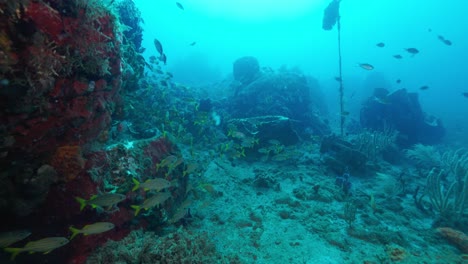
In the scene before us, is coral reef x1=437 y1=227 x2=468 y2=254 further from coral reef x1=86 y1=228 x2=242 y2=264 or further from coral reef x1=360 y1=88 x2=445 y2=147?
coral reef x1=360 y1=88 x2=445 y2=147

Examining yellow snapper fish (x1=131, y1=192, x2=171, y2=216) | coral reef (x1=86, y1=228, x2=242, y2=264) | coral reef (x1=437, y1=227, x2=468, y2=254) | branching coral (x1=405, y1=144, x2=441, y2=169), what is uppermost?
yellow snapper fish (x1=131, y1=192, x2=171, y2=216)

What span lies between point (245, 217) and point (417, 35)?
526 ft

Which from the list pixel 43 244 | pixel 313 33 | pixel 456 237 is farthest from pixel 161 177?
pixel 313 33

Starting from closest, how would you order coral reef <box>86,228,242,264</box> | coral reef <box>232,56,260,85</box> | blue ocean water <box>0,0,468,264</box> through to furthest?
1. blue ocean water <box>0,0,468,264</box>
2. coral reef <box>86,228,242,264</box>
3. coral reef <box>232,56,260,85</box>

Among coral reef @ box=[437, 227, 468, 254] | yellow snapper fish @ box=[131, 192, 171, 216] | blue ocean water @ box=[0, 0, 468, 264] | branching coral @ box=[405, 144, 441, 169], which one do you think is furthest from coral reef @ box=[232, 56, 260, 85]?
yellow snapper fish @ box=[131, 192, 171, 216]

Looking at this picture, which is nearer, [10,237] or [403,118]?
[10,237]

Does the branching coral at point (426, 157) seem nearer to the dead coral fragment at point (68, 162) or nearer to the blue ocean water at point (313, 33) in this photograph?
the dead coral fragment at point (68, 162)

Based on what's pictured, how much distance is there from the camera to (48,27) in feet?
10.7

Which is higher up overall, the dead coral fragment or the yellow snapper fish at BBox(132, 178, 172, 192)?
the dead coral fragment

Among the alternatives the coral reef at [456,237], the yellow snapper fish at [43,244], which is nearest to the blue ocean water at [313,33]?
the coral reef at [456,237]

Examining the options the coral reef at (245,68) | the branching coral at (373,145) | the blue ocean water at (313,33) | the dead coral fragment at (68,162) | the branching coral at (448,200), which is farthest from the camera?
the blue ocean water at (313,33)

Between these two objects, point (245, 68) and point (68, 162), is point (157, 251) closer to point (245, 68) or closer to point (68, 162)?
point (68, 162)

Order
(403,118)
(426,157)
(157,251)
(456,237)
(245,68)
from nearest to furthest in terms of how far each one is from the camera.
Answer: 1. (157,251)
2. (456,237)
3. (426,157)
4. (403,118)
5. (245,68)

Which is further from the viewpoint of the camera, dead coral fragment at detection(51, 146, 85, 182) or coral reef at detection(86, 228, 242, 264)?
coral reef at detection(86, 228, 242, 264)
